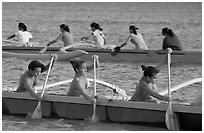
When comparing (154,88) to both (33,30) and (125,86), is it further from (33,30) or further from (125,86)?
(33,30)

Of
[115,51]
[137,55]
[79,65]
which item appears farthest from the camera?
[137,55]

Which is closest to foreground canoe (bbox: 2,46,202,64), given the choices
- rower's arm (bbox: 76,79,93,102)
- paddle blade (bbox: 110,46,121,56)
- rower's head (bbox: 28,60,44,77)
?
paddle blade (bbox: 110,46,121,56)

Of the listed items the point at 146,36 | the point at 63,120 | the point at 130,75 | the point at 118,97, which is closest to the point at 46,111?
the point at 63,120

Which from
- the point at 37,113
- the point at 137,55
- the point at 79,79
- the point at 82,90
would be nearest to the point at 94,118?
the point at 82,90

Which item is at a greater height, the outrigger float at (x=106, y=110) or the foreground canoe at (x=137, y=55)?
the foreground canoe at (x=137, y=55)

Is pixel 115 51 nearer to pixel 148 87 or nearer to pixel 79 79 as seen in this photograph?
pixel 79 79

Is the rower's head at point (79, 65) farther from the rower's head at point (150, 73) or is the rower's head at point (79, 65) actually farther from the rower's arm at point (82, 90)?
the rower's head at point (150, 73)

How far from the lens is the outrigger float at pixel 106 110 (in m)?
12.1

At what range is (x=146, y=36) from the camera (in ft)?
119

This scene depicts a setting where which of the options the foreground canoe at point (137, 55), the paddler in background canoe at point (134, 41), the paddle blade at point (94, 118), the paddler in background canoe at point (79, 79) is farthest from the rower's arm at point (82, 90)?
the paddler in background canoe at point (134, 41)

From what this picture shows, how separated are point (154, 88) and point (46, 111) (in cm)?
178

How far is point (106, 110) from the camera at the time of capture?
42.1ft

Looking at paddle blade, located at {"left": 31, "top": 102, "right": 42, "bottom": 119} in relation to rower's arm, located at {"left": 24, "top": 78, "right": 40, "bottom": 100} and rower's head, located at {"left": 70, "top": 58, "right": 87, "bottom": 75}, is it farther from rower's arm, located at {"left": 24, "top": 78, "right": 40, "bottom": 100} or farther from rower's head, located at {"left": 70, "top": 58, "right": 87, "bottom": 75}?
rower's head, located at {"left": 70, "top": 58, "right": 87, "bottom": 75}

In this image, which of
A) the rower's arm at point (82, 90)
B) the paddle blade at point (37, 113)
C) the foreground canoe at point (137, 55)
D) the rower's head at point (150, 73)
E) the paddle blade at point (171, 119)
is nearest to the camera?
the paddle blade at point (171, 119)
